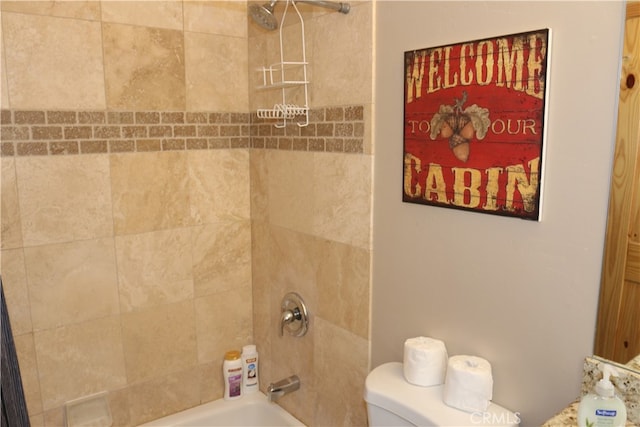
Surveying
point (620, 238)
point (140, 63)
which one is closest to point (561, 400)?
point (620, 238)

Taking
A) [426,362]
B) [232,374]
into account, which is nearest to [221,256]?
[232,374]

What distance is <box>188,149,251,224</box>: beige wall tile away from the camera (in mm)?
2098

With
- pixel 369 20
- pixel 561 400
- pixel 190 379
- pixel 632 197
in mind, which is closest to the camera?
pixel 632 197

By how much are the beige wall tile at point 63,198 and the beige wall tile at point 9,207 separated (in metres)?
0.02

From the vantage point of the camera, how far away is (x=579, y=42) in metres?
1.11

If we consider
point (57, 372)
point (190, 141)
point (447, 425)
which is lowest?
point (57, 372)

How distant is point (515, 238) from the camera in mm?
1273

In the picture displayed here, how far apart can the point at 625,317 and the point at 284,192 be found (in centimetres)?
126

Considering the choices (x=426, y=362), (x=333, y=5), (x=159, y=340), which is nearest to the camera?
(x=426, y=362)

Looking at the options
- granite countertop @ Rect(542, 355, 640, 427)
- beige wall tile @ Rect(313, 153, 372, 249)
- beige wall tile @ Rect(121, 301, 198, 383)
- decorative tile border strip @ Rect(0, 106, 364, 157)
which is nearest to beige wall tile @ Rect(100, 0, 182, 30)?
decorative tile border strip @ Rect(0, 106, 364, 157)

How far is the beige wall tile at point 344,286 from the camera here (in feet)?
5.60

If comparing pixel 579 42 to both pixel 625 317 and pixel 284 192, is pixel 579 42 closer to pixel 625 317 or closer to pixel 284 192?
pixel 625 317

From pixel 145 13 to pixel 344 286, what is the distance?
4.11 feet

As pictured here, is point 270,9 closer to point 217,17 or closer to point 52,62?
point 217,17
